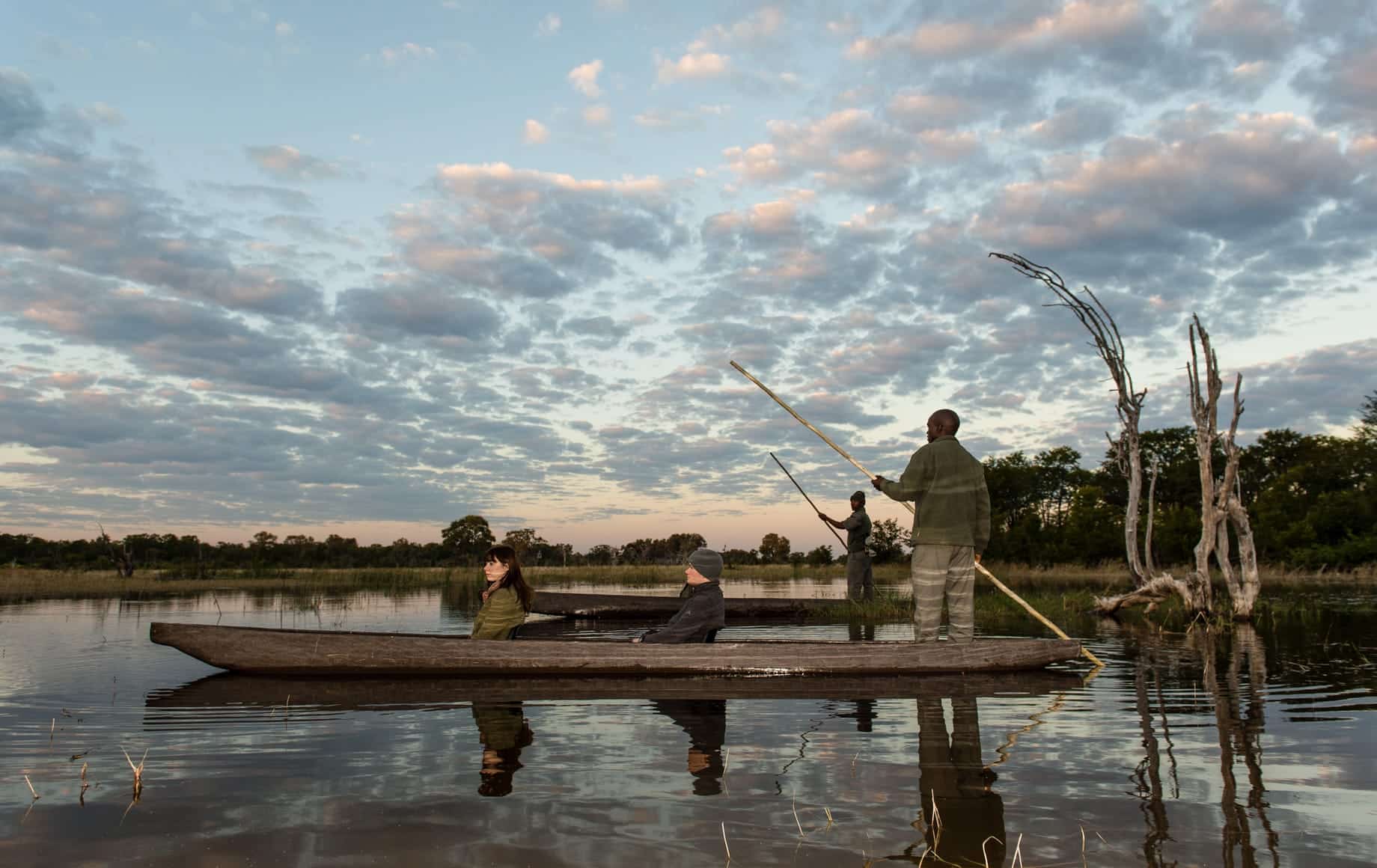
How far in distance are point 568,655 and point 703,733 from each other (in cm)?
269

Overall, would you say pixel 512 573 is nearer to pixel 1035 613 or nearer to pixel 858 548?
pixel 1035 613

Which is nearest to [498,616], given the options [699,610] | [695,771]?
[699,610]

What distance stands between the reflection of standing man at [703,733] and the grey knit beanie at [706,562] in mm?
1427

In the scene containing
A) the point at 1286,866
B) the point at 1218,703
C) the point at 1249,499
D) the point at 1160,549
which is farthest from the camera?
the point at 1249,499

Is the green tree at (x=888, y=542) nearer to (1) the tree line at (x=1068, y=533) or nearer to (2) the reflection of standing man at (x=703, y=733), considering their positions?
(1) the tree line at (x=1068, y=533)

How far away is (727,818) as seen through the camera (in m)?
4.21

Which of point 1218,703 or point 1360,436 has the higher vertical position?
point 1360,436

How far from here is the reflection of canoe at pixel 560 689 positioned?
25.6ft

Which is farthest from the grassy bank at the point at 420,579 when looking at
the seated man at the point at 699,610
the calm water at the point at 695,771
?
the calm water at the point at 695,771

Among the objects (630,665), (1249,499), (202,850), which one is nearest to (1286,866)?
(202,850)

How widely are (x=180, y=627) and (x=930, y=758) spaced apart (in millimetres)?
7299

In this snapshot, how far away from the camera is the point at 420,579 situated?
1278 inches

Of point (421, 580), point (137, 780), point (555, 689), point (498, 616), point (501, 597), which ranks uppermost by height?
point (501, 597)

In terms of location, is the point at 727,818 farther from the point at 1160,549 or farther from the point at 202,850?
the point at 1160,549
